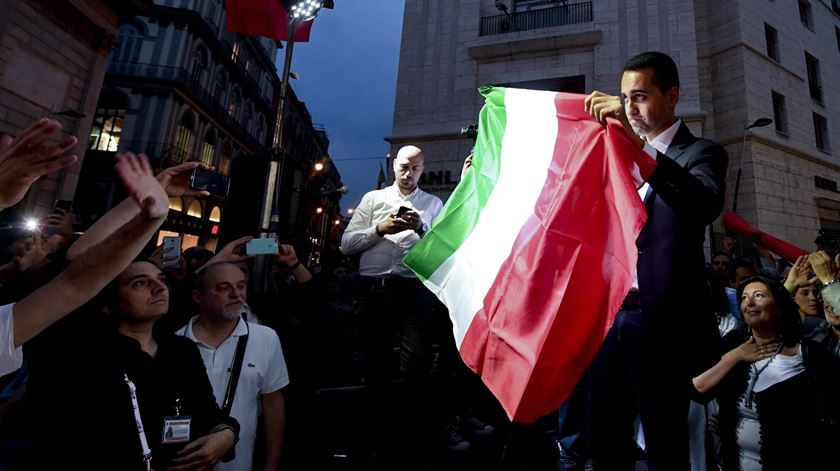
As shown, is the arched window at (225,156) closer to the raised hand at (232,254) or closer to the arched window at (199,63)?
the arched window at (199,63)

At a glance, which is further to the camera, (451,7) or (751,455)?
(451,7)

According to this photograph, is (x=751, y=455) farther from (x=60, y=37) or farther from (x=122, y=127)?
(x=122, y=127)

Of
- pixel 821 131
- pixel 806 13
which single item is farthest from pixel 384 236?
pixel 806 13

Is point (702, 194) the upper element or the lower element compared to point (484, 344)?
upper

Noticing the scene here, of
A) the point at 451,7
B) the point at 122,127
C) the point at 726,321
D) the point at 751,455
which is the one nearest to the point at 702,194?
the point at 751,455

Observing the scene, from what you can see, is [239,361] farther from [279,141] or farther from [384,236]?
[279,141]

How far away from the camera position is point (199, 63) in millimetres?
29203

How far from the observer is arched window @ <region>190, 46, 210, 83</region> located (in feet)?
93.7

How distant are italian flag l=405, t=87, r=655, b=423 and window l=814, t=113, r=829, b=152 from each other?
20788 mm

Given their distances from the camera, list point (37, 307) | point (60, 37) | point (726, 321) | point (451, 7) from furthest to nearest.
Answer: point (451, 7) < point (60, 37) < point (726, 321) < point (37, 307)

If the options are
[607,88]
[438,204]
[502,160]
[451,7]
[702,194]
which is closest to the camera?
[702,194]

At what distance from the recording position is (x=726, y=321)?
3.72 meters

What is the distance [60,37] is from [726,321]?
19.8 meters

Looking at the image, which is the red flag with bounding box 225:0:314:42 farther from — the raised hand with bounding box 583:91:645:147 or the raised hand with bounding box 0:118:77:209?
the raised hand with bounding box 583:91:645:147
